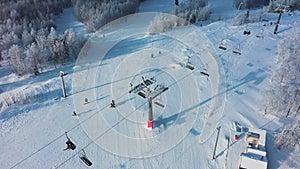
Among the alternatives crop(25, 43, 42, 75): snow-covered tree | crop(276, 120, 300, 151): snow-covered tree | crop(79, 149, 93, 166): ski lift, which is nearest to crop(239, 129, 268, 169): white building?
crop(276, 120, 300, 151): snow-covered tree

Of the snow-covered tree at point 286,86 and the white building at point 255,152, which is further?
the snow-covered tree at point 286,86

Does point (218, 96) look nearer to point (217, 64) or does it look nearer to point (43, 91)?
point (217, 64)

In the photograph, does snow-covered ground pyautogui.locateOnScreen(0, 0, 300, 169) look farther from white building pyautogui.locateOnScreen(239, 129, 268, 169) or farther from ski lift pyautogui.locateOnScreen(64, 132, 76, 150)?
white building pyautogui.locateOnScreen(239, 129, 268, 169)

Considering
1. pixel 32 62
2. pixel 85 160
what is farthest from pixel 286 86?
pixel 32 62

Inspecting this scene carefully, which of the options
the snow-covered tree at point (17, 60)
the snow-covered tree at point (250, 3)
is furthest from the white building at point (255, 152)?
the snow-covered tree at point (250, 3)

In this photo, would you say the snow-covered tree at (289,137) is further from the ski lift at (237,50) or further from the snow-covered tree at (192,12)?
the snow-covered tree at (192,12)

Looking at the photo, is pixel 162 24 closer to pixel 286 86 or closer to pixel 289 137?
pixel 286 86

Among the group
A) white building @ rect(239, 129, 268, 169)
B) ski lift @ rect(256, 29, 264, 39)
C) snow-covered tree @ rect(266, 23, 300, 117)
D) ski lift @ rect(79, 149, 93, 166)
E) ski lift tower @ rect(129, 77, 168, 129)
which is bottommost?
ski lift @ rect(79, 149, 93, 166)

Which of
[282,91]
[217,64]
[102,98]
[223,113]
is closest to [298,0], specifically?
[217,64]
